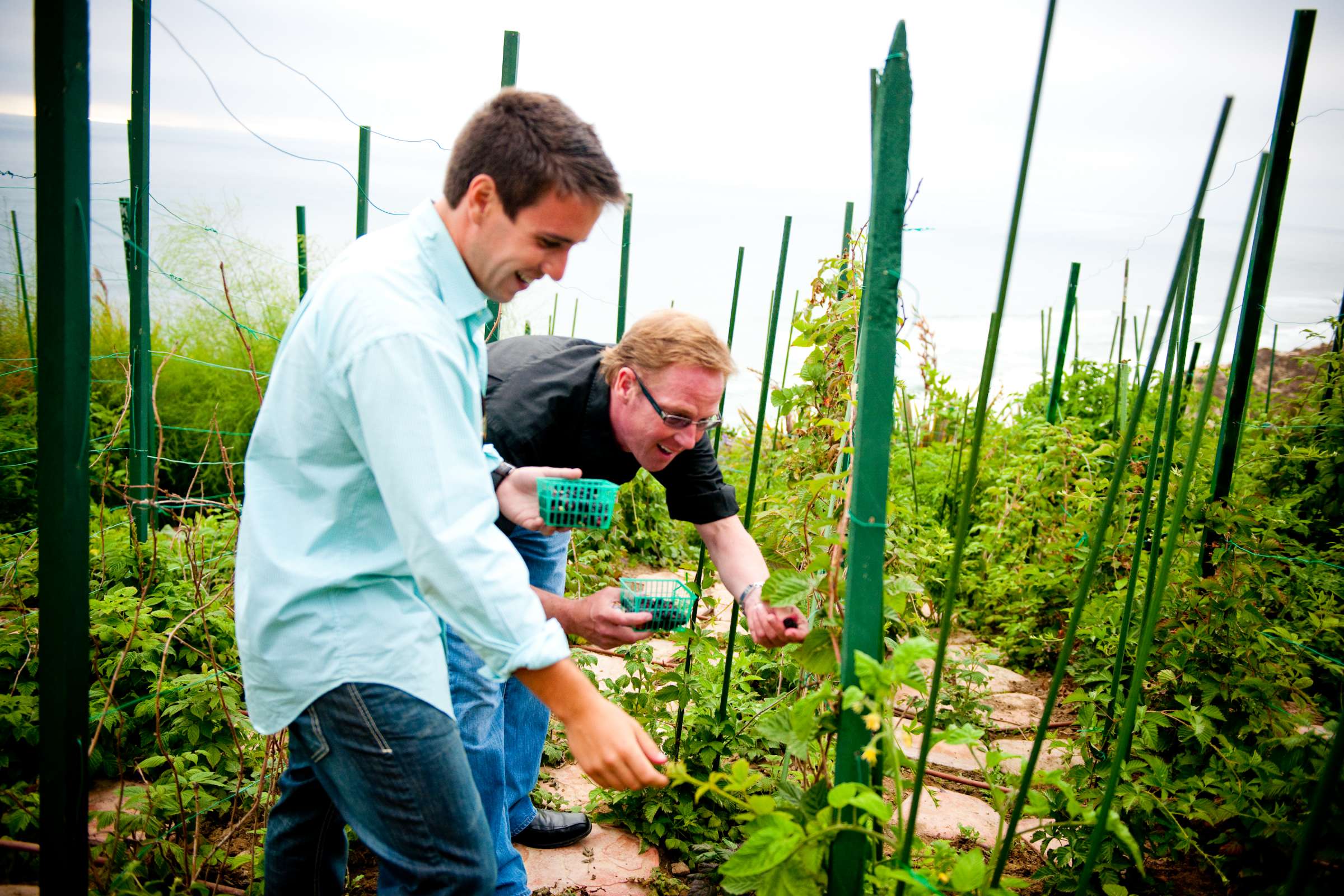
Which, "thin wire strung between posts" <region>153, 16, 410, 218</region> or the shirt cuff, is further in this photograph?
"thin wire strung between posts" <region>153, 16, 410, 218</region>

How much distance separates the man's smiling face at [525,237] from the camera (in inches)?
47.0

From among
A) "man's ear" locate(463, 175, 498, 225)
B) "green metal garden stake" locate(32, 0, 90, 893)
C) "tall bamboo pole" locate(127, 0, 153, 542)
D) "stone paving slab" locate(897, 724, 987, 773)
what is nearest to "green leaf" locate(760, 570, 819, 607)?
"man's ear" locate(463, 175, 498, 225)

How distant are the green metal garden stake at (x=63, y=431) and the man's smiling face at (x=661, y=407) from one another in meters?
1.11

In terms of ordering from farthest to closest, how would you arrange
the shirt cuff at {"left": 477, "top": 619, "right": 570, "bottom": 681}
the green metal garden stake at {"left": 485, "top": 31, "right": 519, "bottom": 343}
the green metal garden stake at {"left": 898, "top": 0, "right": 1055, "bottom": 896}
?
the green metal garden stake at {"left": 485, "top": 31, "right": 519, "bottom": 343} < the shirt cuff at {"left": 477, "top": 619, "right": 570, "bottom": 681} < the green metal garden stake at {"left": 898, "top": 0, "right": 1055, "bottom": 896}

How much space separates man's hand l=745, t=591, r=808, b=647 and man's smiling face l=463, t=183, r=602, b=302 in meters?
0.89

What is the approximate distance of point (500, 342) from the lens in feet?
7.75

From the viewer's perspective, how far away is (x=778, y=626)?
177 centimetres

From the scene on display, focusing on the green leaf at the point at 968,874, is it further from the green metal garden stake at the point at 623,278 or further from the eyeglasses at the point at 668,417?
the green metal garden stake at the point at 623,278

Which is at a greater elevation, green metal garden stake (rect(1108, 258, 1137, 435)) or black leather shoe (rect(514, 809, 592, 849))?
green metal garden stake (rect(1108, 258, 1137, 435))

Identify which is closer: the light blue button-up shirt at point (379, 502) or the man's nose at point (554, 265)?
the light blue button-up shirt at point (379, 502)

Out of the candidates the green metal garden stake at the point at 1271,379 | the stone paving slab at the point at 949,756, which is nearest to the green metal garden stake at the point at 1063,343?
the green metal garden stake at the point at 1271,379

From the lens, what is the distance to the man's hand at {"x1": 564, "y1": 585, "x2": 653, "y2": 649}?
1.75m

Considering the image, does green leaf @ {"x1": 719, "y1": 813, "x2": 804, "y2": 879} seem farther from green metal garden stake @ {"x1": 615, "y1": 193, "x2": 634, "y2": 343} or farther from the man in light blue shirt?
green metal garden stake @ {"x1": 615, "y1": 193, "x2": 634, "y2": 343}

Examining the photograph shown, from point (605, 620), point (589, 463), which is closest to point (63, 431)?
point (605, 620)
